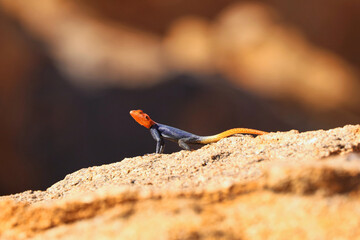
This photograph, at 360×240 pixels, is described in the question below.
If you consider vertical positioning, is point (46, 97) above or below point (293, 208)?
above

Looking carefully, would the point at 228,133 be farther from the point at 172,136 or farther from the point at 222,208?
the point at 222,208

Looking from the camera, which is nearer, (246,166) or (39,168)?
(246,166)

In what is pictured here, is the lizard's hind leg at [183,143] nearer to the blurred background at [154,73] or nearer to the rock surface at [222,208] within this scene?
the rock surface at [222,208]

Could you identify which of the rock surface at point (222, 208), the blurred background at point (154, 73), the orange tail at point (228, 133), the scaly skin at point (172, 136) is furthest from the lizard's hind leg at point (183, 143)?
the blurred background at point (154, 73)

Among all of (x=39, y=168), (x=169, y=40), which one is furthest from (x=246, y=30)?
(x=39, y=168)

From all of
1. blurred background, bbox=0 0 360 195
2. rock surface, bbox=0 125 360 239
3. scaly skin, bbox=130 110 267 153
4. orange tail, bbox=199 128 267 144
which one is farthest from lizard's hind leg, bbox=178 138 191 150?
blurred background, bbox=0 0 360 195

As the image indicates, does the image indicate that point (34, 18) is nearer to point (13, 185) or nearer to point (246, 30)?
point (13, 185)

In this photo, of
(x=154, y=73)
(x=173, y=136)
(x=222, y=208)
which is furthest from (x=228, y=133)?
(x=154, y=73)

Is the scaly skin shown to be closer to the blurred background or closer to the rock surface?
the rock surface
